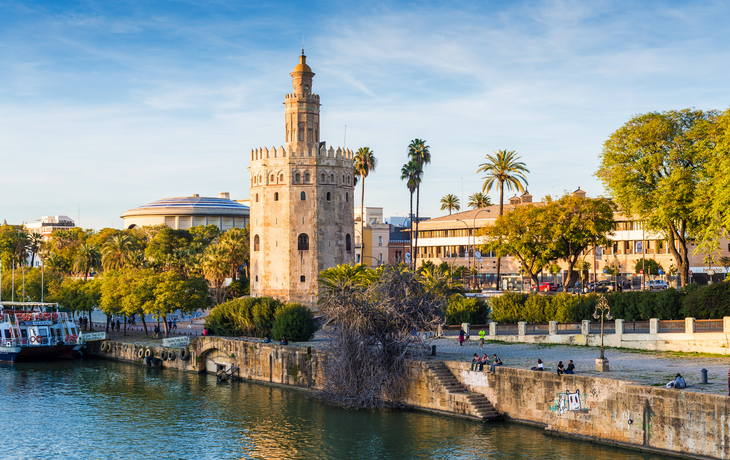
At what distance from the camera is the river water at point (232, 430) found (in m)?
31.8

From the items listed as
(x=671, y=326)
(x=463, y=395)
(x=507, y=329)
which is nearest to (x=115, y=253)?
(x=507, y=329)

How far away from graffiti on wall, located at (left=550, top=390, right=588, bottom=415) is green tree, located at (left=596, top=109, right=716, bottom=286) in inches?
919

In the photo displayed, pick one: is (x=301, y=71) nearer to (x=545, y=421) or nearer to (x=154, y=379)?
(x=154, y=379)

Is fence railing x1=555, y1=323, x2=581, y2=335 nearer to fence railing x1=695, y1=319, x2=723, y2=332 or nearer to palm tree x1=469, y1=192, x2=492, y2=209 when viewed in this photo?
fence railing x1=695, y1=319, x2=723, y2=332

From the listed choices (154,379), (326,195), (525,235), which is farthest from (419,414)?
(326,195)

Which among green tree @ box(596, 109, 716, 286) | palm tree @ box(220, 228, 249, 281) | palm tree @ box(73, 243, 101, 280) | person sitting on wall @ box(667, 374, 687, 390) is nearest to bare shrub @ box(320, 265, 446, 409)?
person sitting on wall @ box(667, 374, 687, 390)

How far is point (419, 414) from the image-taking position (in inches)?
1502

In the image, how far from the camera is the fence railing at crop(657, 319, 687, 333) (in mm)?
41375

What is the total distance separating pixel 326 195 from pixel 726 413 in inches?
1987

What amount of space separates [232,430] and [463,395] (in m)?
11.8

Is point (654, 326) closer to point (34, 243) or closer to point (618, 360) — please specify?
point (618, 360)

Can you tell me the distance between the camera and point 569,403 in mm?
32844

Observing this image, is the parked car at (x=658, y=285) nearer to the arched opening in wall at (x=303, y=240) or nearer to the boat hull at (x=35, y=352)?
the arched opening in wall at (x=303, y=240)

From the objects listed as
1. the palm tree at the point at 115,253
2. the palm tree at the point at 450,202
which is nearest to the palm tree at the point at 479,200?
the palm tree at the point at 450,202
